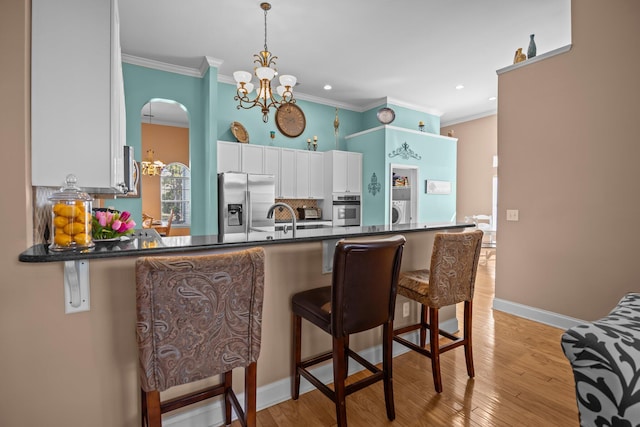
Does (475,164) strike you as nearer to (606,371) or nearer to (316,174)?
(316,174)

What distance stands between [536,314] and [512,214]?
1.07 metres

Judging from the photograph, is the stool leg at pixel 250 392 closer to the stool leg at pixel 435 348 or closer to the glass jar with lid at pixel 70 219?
the glass jar with lid at pixel 70 219

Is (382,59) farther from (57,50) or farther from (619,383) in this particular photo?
(619,383)

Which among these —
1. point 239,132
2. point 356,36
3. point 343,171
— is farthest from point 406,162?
point 239,132

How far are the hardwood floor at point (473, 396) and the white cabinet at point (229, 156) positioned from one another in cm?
363

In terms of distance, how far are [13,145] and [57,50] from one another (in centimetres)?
48

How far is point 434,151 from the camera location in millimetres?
6578

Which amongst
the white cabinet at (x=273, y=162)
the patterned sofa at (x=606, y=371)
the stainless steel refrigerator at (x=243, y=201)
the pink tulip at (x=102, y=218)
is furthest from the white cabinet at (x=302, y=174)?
the patterned sofa at (x=606, y=371)

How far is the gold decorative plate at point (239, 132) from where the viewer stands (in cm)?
505

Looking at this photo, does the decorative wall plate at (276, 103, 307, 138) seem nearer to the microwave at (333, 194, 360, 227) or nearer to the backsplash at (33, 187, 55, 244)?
the microwave at (333, 194, 360, 227)

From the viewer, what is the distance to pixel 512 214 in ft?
11.4

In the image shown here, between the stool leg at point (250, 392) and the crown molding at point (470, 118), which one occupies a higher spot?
the crown molding at point (470, 118)

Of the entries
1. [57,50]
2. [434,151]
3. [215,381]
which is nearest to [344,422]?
[215,381]

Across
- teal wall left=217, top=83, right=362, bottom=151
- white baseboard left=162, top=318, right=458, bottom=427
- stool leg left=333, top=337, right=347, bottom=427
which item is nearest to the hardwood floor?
white baseboard left=162, top=318, right=458, bottom=427
